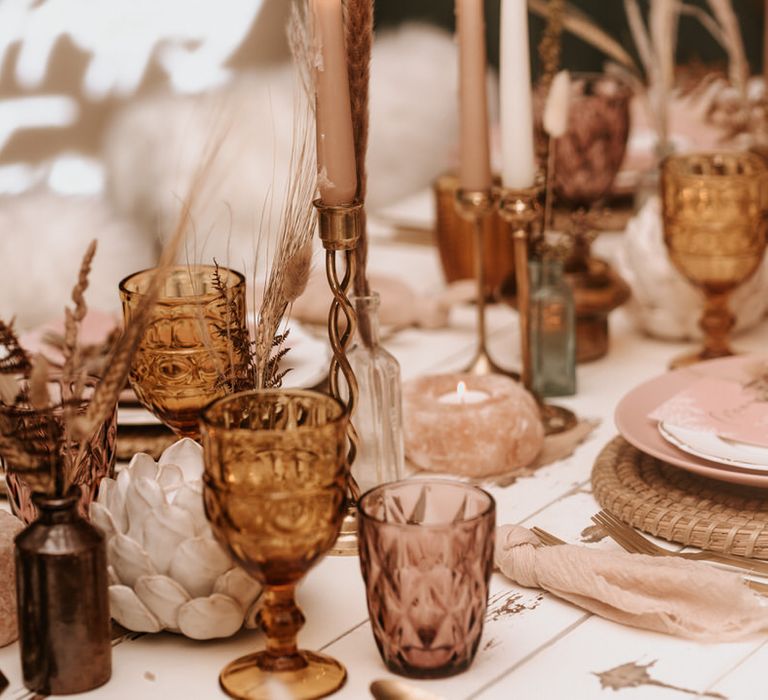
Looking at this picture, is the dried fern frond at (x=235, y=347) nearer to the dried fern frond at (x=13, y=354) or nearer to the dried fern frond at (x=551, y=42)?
the dried fern frond at (x=13, y=354)

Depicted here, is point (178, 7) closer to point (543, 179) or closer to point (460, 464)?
point (543, 179)

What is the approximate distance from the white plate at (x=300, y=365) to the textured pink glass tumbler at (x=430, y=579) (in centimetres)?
44

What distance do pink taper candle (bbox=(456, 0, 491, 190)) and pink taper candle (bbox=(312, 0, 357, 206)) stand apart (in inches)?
13.5

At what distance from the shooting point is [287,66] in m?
2.55

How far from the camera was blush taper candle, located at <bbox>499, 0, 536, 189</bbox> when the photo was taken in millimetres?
1367

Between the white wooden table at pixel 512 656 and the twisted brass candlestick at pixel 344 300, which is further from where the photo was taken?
the twisted brass candlestick at pixel 344 300

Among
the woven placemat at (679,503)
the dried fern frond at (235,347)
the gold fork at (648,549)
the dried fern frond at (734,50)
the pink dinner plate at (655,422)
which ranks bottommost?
the gold fork at (648,549)

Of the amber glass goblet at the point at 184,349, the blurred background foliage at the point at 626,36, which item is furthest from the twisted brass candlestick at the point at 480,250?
the blurred background foliage at the point at 626,36

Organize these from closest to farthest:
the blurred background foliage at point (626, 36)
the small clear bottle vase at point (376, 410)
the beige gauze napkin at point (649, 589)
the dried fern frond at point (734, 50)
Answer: the beige gauze napkin at point (649, 589) → the small clear bottle vase at point (376, 410) → the dried fern frond at point (734, 50) → the blurred background foliage at point (626, 36)

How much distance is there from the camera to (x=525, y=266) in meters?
1.43

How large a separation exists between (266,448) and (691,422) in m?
0.49

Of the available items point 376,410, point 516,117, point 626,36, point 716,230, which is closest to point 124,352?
point 376,410

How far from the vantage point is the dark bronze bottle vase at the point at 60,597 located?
907 mm

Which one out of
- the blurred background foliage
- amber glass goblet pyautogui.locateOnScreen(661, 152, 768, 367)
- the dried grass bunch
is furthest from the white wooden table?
the blurred background foliage
